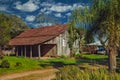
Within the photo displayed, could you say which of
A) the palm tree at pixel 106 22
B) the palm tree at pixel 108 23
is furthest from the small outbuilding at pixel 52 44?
the palm tree at pixel 108 23

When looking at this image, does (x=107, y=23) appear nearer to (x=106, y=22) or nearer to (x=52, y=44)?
(x=106, y=22)

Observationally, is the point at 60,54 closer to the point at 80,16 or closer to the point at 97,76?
the point at 80,16

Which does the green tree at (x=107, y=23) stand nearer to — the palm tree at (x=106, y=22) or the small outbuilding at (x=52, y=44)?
the palm tree at (x=106, y=22)

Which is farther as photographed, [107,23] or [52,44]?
[52,44]

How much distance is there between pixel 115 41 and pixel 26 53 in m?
36.5

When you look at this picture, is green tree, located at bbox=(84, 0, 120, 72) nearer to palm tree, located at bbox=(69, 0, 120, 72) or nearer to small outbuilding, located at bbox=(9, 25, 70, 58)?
palm tree, located at bbox=(69, 0, 120, 72)

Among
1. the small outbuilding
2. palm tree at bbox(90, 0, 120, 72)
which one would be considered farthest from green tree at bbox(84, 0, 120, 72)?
the small outbuilding

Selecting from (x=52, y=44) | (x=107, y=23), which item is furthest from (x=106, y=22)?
(x=52, y=44)

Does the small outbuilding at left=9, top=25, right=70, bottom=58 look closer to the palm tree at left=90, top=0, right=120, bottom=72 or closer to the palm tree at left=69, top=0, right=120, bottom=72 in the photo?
the palm tree at left=69, top=0, right=120, bottom=72

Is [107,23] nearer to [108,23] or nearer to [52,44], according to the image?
[108,23]

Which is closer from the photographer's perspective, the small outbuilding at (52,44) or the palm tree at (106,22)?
the palm tree at (106,22)

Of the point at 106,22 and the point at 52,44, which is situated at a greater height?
the point at 106,22

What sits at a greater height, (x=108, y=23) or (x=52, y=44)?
(x=108, y=23)

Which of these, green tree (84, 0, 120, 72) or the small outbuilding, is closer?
green tree (84, 0, 120, 72)
